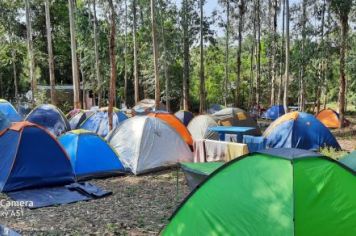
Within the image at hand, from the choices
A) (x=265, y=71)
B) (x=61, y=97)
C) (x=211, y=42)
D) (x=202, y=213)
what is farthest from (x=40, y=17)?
(x=202, y=213)

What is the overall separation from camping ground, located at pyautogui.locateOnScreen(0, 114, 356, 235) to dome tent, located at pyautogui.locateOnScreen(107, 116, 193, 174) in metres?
0.94

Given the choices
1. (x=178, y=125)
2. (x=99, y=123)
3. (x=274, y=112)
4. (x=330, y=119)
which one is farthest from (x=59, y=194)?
(x=274, y=112)

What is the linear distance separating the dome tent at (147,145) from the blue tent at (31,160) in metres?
1.70

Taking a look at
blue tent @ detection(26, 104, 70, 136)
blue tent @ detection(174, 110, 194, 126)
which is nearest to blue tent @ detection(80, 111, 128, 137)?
blue tent @ detection(26, 104, 70, 136)

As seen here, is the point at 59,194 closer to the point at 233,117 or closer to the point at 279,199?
the point at 279,199

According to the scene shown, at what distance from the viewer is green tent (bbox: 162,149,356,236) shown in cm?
385

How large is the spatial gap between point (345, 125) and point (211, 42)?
449 inches

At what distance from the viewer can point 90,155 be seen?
28.5ft

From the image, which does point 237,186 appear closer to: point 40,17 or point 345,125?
point 345,125

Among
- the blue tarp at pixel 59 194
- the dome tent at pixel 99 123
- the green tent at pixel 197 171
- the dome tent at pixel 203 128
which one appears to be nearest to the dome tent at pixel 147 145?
the blue tarp at pixel 59 194

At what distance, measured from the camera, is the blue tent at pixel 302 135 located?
11547 mm

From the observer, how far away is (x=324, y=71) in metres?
26.6

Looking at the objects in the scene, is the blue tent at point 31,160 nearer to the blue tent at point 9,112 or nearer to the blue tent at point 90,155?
the blue tent at point 90,155

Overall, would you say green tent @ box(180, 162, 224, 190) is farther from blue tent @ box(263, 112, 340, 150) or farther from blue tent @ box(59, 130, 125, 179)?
blue tent @ box(263, 112, 340, 150)
